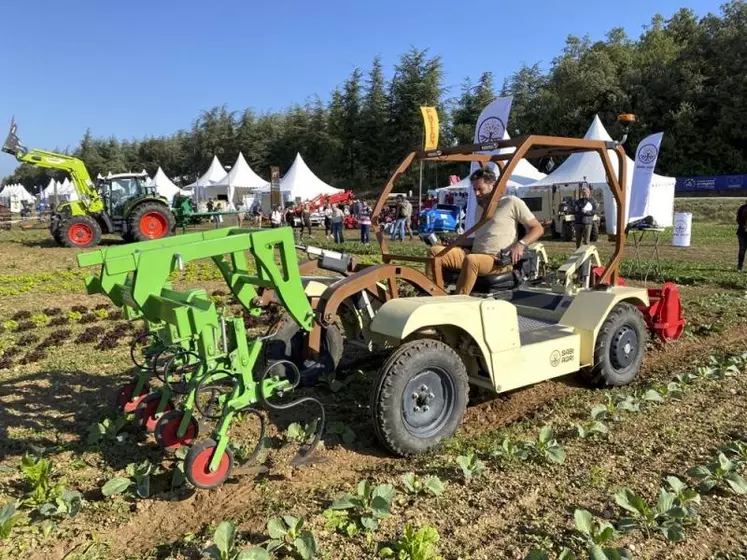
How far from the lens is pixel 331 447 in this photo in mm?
3891

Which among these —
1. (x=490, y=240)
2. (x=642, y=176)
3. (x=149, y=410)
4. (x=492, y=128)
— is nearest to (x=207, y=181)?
(x=492, y=128)

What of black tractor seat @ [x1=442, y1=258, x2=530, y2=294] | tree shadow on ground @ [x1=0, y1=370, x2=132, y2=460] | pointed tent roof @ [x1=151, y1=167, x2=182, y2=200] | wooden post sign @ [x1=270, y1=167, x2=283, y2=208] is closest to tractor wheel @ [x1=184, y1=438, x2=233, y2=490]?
tree shadow on ground @ [x1=0, y1=370, x2=132, y2=460]

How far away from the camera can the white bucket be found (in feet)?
50.7

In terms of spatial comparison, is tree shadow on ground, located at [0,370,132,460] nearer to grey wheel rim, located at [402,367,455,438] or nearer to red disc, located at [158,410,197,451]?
red disc, located at [158,410,197,451]

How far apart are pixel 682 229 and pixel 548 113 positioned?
30551 mm

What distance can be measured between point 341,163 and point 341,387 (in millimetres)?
48448

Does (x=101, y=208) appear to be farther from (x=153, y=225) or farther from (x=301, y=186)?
(x=301, y=186)

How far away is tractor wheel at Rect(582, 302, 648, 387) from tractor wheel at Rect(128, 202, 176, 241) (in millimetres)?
15431

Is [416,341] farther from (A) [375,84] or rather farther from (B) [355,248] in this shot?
(A) [375,84]

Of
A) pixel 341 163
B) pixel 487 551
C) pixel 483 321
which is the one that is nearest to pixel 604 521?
pixel 487 551

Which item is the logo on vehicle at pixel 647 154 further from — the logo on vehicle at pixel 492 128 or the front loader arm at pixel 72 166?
the front loader arm at pixel 72 166

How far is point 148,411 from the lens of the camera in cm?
403

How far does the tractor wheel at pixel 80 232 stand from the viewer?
17453 mm

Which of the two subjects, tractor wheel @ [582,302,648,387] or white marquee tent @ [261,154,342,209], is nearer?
tractor wheel @ [582,302,648,387]
